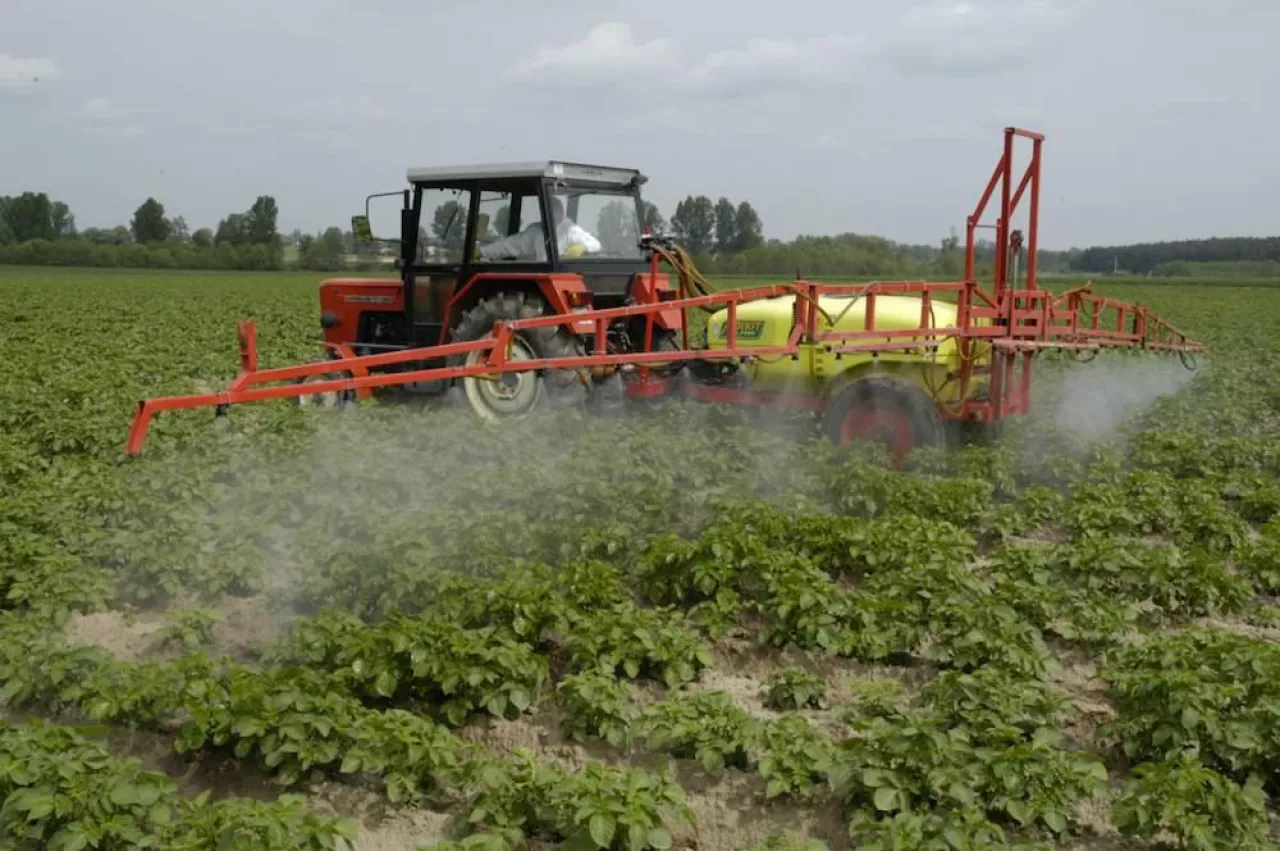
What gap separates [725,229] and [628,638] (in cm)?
1719

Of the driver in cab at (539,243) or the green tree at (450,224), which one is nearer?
the driver in cab at (539,243)

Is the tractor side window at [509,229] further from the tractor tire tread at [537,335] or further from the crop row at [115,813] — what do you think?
the crop row at [115,813]

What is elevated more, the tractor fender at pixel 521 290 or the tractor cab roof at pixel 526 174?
the tractor cab roof at pixel 526 174

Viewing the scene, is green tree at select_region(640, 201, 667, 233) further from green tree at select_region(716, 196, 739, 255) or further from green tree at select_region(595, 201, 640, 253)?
green tree at select_region(716, 196, 739, 255)

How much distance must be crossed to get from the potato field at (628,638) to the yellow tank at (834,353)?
0.46 m

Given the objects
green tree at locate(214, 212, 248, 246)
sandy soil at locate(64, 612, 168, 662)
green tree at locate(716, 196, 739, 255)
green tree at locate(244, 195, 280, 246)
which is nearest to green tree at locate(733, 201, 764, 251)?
green tree at locate(716, 196, 739, 255)

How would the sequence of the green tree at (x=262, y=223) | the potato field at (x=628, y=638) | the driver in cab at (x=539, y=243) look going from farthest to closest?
the green tree at (x=262, y=223) → the driver in cab at (x=539, y=243) → the potato field at (x=628, y=638)

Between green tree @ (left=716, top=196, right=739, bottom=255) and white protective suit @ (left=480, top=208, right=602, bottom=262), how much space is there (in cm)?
1134

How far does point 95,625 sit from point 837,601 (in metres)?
3.57

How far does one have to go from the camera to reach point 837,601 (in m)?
5.87

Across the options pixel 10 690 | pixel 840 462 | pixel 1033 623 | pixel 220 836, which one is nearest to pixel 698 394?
pixel 840 462

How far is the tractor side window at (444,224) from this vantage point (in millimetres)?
10430

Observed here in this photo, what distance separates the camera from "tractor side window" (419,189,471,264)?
34.2 feet

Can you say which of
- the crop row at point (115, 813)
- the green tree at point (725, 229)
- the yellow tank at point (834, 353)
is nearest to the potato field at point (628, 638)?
the crop row at point (115, 813)
